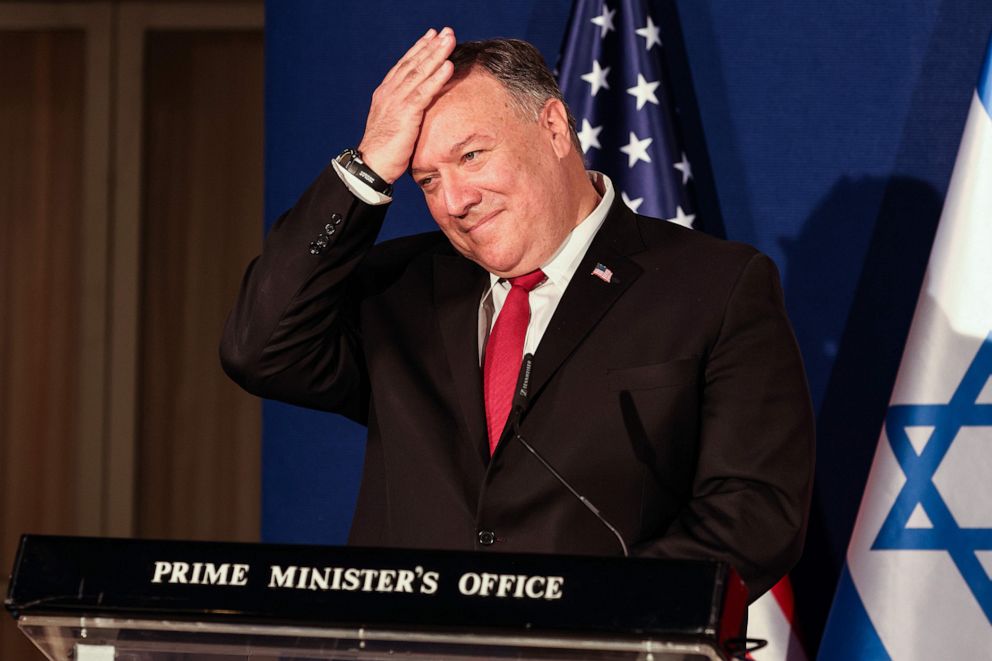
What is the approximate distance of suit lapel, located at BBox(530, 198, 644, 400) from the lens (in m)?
1.75

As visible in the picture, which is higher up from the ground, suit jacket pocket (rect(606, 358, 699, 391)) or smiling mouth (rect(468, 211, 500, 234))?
smiling mouth (rect(468, 211, 500, 234))

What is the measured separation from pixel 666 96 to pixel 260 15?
8.45ft

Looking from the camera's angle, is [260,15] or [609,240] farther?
[260,15]

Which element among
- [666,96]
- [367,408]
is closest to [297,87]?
[666,96]

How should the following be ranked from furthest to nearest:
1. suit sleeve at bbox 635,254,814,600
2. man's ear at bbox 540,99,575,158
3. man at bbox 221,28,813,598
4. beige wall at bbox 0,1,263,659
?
beige wall at bbox 0,1,263,659 → man's ear at bbox 540,99,575,158 → man at bbox 221,28,813,598 → suit sleeve at bbox 635,254,814,600

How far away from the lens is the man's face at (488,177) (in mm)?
1808

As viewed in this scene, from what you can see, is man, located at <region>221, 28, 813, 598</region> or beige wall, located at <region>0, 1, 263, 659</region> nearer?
man, located at <region>221, 28, 813, 598</region>

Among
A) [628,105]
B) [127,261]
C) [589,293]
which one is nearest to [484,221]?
[589,293]

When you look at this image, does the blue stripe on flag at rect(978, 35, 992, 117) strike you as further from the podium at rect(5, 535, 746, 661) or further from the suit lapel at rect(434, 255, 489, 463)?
the podium at rect(5, 535, 746, 661)

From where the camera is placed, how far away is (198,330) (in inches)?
199

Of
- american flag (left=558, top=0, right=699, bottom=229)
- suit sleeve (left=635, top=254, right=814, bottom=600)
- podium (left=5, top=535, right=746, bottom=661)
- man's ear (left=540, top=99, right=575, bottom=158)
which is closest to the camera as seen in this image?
podium (left=5, top=535, right=746, bottom=661)

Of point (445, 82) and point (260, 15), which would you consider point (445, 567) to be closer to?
point (445, 82)

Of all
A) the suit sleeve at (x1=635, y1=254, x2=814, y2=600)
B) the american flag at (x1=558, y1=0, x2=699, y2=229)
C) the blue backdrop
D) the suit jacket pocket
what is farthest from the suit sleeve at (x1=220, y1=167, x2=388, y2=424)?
the blue backdrop

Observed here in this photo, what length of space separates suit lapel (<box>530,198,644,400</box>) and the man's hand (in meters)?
0.28
